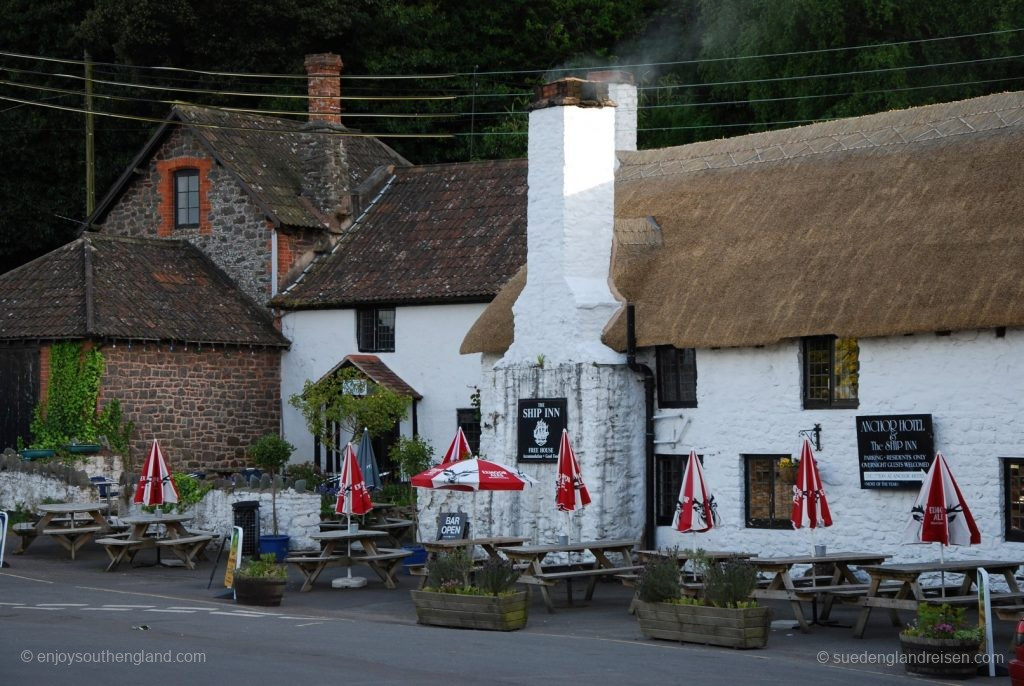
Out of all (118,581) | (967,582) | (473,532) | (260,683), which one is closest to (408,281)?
(473,532)

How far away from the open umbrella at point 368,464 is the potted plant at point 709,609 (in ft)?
44.9

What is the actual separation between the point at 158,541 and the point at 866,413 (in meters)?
11.7

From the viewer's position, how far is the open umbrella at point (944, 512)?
60.0ft

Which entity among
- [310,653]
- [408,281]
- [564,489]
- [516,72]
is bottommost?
[310,653]

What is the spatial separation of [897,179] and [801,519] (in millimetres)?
6150

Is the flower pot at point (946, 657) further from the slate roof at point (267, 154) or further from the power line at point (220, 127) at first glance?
the power line at point (220, 127)

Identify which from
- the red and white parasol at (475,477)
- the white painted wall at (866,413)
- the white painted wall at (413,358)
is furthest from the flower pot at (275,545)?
the white painted wall at (413,358)

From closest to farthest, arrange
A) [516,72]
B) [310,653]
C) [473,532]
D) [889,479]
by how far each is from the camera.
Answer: [310,653] → [889,479] → [473,532] → [516,72]

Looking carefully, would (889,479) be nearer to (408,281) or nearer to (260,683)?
(260,683)

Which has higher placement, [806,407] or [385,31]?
[385,31]

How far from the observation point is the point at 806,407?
76.8 ft

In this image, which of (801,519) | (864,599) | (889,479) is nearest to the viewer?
(864,599)

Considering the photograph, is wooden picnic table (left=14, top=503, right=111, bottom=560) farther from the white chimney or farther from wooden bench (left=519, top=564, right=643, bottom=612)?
wooden bench (left=519, top=564, right=643, bottom=612)

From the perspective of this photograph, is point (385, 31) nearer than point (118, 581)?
No
